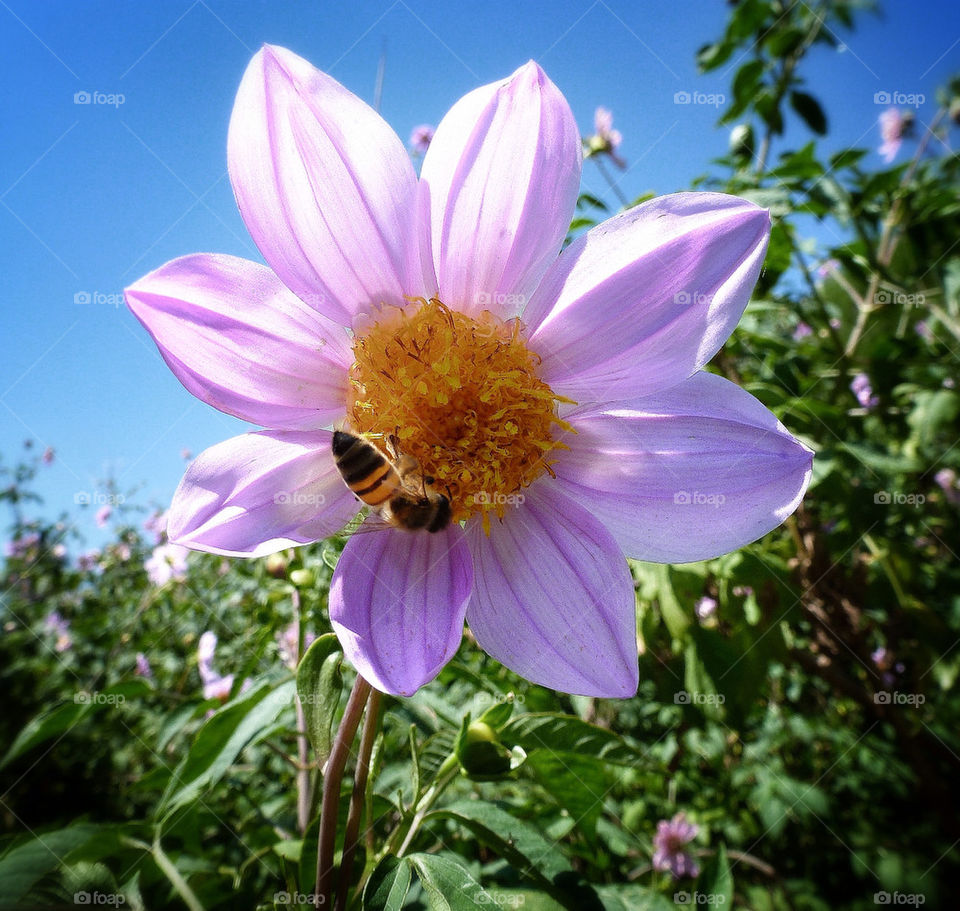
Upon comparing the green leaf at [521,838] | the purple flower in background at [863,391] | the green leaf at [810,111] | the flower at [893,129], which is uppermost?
the flower at [893,129]

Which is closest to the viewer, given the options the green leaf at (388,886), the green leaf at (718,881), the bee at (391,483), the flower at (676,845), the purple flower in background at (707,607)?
the green leaf at (388,886)

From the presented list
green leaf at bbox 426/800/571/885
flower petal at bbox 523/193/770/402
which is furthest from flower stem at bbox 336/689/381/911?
flower petal at bbox 523/193/770/402

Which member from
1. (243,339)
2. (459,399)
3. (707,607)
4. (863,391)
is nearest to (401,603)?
(459,399)

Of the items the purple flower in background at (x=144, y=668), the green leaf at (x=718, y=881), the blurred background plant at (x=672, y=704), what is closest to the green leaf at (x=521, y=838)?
the blurred background plant at (x=672, y=704)

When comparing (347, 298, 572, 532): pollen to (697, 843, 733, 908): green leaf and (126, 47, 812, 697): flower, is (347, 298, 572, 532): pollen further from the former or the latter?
(697, 843, 733, 908): green leaf

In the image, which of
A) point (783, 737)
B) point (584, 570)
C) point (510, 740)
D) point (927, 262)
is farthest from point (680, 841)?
point (927, 262)

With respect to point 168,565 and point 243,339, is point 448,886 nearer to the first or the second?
point 243,339

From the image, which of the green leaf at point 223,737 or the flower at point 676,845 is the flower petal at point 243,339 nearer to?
the green leaf at point 223,737
